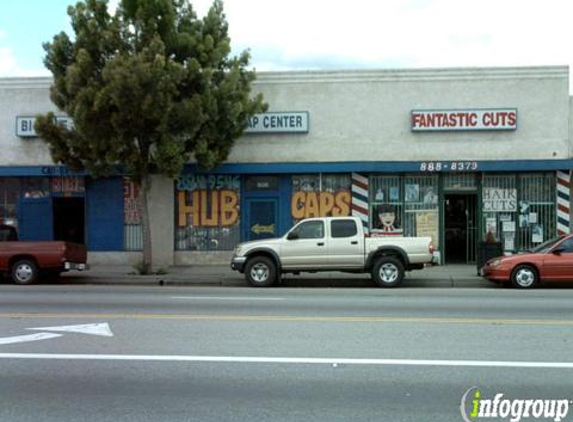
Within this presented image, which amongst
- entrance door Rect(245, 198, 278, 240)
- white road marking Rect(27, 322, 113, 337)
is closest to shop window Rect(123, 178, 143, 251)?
entrance door Rect(245, 198, 278, 240)

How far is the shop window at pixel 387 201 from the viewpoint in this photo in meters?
19.5

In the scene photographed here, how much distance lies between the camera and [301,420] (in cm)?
500

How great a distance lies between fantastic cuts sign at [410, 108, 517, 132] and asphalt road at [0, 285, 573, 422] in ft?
27.6

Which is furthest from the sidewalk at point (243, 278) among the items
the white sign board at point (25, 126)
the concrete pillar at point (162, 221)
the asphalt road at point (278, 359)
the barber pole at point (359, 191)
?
the white sign board at point (25, 126)

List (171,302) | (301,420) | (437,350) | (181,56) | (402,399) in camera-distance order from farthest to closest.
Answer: (181,56), (171,302), (437,350), (402,399), (301,420)

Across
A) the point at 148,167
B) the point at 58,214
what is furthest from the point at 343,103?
the point at 58,214

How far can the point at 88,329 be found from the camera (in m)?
8.80

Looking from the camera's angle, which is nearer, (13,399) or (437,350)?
(13,399)

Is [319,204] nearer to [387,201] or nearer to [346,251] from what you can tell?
[387,201]

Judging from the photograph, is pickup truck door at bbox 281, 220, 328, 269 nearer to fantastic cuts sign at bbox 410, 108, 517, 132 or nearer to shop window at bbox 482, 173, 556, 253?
fantastic cuts sign at bbox 410, 108, 517, 132

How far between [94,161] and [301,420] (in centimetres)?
1340

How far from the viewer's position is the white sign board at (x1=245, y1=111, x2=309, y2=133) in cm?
1947

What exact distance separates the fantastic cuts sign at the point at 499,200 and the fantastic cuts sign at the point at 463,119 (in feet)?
6.33

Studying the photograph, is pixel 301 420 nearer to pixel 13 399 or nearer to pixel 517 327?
pixel 13 399
